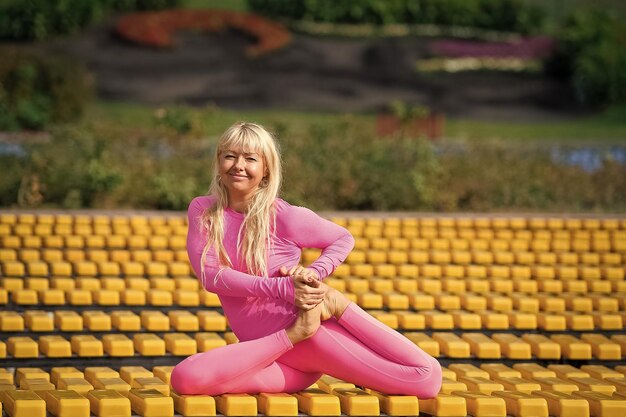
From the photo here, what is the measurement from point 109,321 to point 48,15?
1851 cm

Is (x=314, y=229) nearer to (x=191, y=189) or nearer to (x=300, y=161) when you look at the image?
(x=191, y=189)

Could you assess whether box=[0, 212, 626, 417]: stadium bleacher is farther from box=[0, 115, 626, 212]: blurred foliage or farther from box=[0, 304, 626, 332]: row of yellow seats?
box=[0, 115, 626, 212]: blurred foliage

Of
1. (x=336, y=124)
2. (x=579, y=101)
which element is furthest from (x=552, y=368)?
(x=579, y=101)

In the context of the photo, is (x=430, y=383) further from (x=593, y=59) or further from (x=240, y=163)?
(x=593, y=59)

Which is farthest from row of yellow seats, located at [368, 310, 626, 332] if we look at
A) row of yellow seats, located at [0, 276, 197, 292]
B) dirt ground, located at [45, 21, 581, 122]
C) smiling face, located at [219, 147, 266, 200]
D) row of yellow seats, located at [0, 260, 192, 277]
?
dirt ground, located at [45, 21, 581, 122]

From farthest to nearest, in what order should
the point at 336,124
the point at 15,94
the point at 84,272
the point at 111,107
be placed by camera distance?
the point at 111,107, the point at 15,94, the point at 336,124, the point at 84,272

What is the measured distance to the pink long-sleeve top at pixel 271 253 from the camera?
5.12 m

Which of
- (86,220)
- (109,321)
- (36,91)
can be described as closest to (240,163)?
(109,321)

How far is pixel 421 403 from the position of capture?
5391mm

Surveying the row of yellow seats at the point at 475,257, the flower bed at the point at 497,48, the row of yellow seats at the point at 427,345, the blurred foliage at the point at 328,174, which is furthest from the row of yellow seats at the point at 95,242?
the flower bed at the point at 497,48

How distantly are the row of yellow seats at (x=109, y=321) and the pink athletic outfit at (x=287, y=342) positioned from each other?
2964mm

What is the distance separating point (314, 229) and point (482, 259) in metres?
5.73

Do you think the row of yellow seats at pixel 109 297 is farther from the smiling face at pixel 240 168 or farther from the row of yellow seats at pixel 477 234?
the smiling face at pixel 240 168

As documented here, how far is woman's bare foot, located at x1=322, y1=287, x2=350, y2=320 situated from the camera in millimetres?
5156
